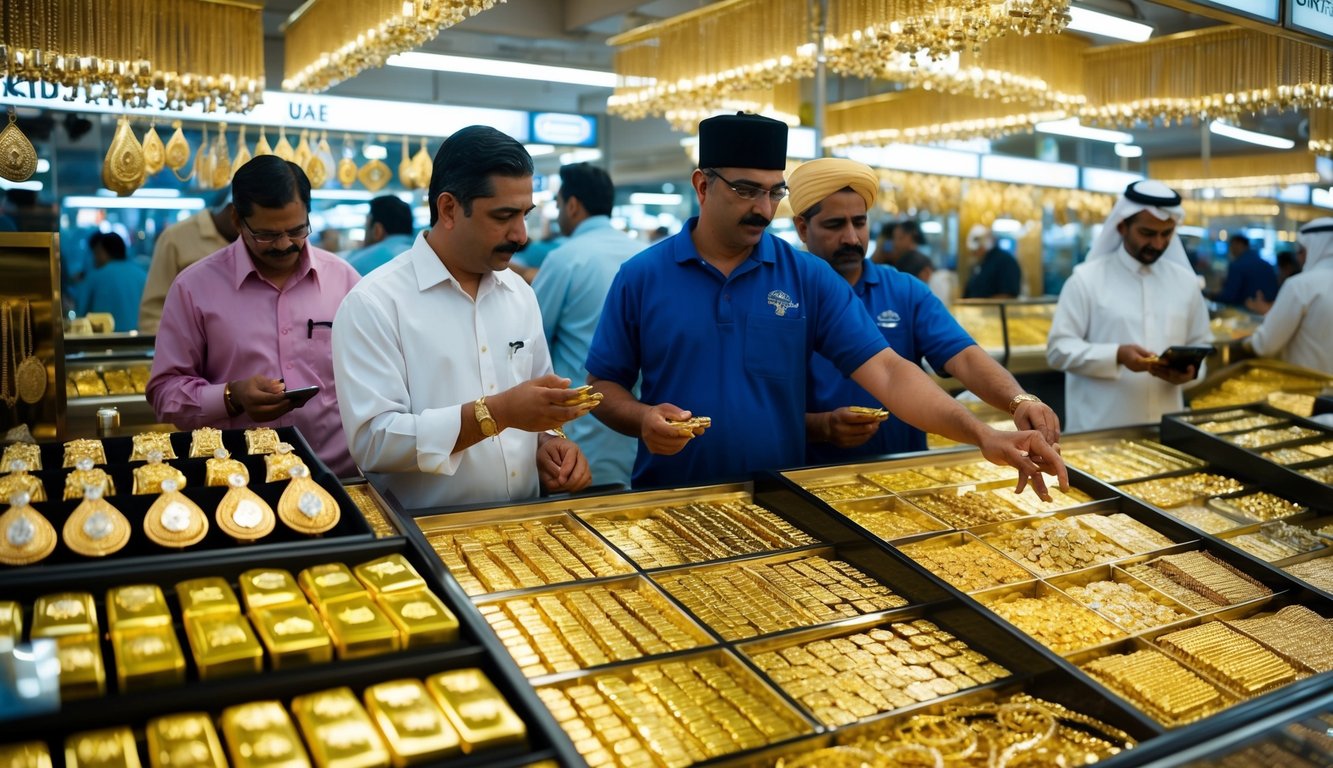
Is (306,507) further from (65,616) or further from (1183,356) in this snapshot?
(1183,356)

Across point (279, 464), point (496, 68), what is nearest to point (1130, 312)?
point (279, 464)

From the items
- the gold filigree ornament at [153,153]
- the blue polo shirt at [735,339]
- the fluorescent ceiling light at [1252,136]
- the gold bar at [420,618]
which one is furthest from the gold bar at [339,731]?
the fluorescent ceiling light at [1252,136]

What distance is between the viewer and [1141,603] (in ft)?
7.54

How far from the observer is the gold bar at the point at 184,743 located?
1.25m

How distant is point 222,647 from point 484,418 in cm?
91

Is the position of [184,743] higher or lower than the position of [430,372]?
lower

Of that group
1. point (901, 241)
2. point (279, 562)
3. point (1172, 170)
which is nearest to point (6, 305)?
point (279, 562)

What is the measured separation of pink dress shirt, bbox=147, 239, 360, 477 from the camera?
3.06m

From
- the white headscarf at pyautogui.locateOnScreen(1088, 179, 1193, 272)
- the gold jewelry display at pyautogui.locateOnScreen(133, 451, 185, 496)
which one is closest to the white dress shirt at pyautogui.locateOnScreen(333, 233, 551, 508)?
the gold jewelry display at pyautogui.locateOnScreen(133, 451, 185, 496)

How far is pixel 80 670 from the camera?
1.33m

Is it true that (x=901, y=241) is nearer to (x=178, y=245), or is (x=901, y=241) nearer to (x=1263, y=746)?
(x=178, y=245)

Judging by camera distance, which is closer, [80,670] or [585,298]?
[80,670]

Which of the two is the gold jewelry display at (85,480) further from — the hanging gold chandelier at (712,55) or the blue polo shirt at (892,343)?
the hanging gold chandelier at (712,55)

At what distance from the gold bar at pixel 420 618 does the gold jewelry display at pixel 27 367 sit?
252 centimetres
